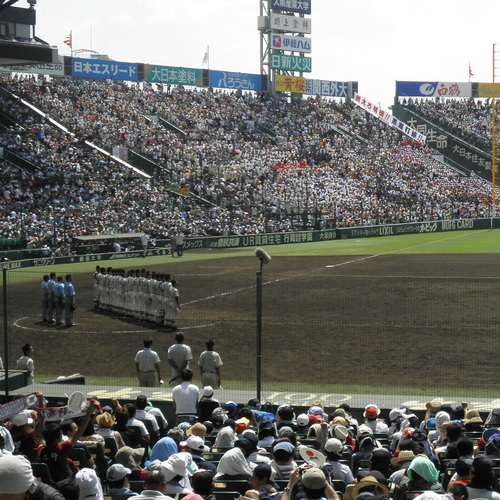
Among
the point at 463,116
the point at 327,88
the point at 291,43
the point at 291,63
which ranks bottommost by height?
the point at 463,116

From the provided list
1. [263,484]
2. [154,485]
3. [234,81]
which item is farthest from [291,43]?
[154,485]

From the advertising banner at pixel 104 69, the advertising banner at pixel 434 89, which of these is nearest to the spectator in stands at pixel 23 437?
the advertising banner at pixel 104 69

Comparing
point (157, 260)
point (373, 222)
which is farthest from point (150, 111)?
point (157, 260)

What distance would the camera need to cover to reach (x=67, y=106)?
6019cm

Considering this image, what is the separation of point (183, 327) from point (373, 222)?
41274mm

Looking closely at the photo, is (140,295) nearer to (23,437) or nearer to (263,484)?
(23,437)

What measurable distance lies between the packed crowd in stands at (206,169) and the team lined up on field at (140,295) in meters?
17.4

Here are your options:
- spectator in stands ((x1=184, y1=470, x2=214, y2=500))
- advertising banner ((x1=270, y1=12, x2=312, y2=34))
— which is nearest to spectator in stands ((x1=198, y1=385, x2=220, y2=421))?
spectator in stands ((x1=184, y1=470, x2=214, y2=500))

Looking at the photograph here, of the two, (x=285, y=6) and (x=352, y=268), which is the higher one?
(x=285, y=6)

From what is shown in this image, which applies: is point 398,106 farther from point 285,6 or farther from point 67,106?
point 67,106

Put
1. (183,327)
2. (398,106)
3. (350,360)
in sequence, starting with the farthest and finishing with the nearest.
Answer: (398,106) < (183,327) < (350,360)

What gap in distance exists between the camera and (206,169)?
60750mm

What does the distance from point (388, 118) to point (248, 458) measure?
262 ft

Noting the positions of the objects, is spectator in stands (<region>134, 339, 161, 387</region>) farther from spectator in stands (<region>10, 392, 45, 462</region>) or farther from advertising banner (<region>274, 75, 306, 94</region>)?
advertising banner (<region>274, 75, 306, 94</region>)
